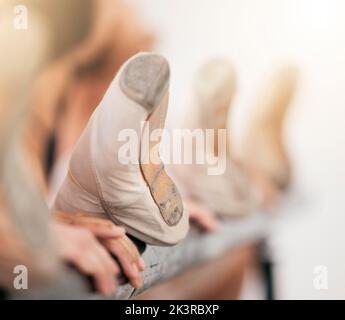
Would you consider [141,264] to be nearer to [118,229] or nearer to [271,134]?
[118,229]

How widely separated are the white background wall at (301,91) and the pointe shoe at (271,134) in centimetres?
4

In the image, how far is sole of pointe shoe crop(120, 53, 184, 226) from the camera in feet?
6.44

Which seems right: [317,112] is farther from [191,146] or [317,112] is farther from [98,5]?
[98,5]

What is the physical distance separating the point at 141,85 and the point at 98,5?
1.20 ft

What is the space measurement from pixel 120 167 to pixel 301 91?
852 millimetres

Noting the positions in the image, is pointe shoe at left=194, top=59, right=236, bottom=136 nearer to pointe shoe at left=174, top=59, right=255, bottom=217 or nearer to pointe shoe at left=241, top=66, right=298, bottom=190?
pointe shoe at left=174, top=59, right=255, bottom=217

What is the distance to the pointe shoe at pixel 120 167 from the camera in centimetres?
196

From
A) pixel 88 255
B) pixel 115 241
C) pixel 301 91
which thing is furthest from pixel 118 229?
pixel 301 91

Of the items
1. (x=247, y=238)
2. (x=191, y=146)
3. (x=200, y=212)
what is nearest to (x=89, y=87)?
(x=191, y=146)

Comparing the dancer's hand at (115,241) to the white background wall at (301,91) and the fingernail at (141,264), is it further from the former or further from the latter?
the white background wall at (301,91)

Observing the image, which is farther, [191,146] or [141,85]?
[191,146]

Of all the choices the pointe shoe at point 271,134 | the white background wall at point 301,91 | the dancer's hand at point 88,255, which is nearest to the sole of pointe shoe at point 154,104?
the white background wall at point 301,91
